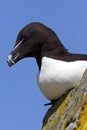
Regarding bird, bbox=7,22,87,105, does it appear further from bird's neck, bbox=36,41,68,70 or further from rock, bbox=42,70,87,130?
rock, bbox=42,70,87,130

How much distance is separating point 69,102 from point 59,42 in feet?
3.22

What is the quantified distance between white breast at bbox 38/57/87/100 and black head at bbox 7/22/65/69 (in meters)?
0.24

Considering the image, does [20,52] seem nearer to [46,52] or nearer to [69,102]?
[46,52]

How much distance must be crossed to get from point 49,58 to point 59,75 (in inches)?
13.3

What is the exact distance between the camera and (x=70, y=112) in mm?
4328

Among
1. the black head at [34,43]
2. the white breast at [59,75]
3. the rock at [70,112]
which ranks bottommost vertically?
the rock at [70,112]

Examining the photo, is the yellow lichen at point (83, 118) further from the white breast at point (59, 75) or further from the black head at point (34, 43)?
the black head at point (34, 43)

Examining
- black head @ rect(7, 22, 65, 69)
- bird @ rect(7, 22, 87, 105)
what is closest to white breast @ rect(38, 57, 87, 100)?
bird @ rect(7, 22, 87, 105)

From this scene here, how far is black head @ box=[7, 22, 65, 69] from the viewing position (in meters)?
5.29

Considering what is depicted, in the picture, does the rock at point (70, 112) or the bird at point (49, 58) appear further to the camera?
the bird at point (49, 58)

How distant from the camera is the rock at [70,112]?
3.92 meters

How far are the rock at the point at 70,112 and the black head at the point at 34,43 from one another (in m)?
0.66

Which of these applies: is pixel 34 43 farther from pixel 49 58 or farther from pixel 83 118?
pixel 83 118

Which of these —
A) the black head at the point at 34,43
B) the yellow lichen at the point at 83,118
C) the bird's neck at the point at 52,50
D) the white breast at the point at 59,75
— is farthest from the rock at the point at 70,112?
the black head at the point at 34,43
